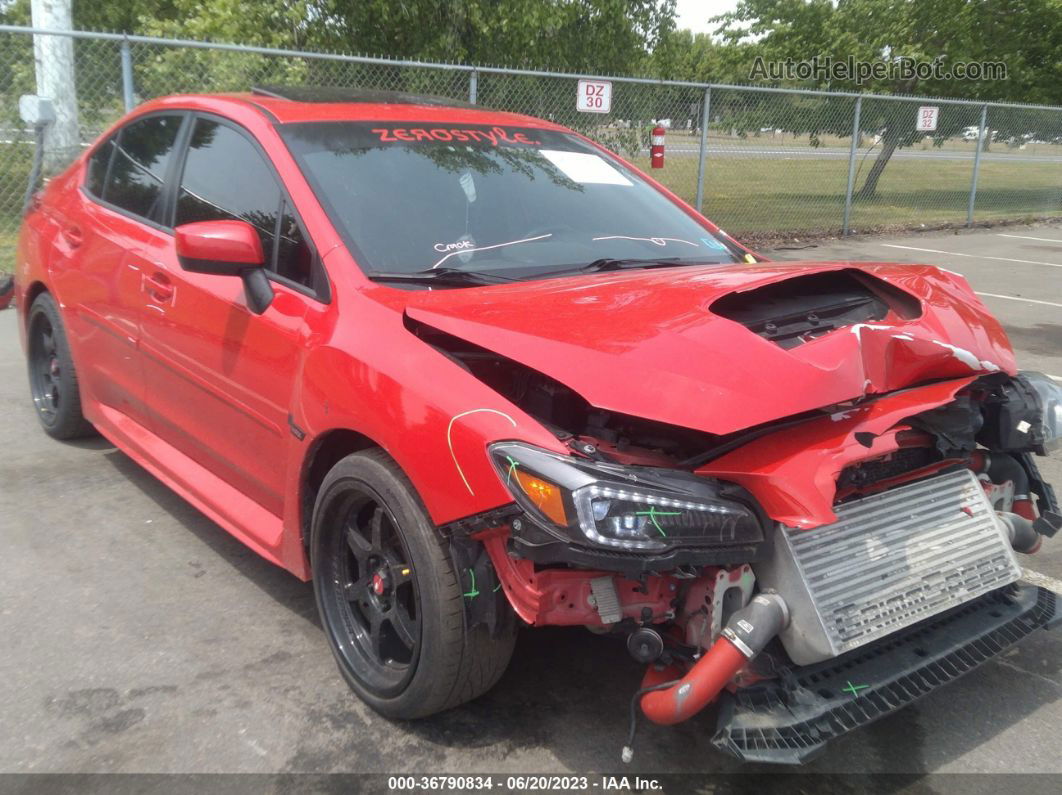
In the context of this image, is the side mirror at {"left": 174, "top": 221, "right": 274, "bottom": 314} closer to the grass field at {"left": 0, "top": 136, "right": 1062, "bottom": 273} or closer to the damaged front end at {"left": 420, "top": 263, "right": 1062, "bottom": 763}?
the damaged front end at {"left": 420, "top": 263, "right": 1062, "bottom": 763}

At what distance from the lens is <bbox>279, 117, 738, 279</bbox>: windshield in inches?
129

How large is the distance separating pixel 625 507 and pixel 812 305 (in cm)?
103

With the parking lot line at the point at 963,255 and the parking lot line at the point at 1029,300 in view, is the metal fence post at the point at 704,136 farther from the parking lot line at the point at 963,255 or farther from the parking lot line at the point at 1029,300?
the parking lot line at the point at 963,255

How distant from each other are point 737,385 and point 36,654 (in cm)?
244

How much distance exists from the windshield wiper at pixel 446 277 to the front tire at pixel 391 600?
0.60 m

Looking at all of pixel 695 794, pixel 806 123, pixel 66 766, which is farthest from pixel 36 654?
pixel 806 123

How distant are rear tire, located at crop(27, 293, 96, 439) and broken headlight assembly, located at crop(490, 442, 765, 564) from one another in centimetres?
332

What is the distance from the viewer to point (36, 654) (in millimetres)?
3215

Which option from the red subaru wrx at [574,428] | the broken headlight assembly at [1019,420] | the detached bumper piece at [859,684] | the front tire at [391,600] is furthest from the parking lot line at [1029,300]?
the front tire at [391,600]

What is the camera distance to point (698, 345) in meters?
2.45

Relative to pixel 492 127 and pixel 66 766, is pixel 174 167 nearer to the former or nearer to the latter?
pixel 492 127

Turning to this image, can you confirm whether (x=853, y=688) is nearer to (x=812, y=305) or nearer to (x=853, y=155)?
(x=812, y=305)

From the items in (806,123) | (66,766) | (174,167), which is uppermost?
(806,123)

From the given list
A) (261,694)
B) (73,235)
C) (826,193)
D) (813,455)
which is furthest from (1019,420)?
(826,193)
